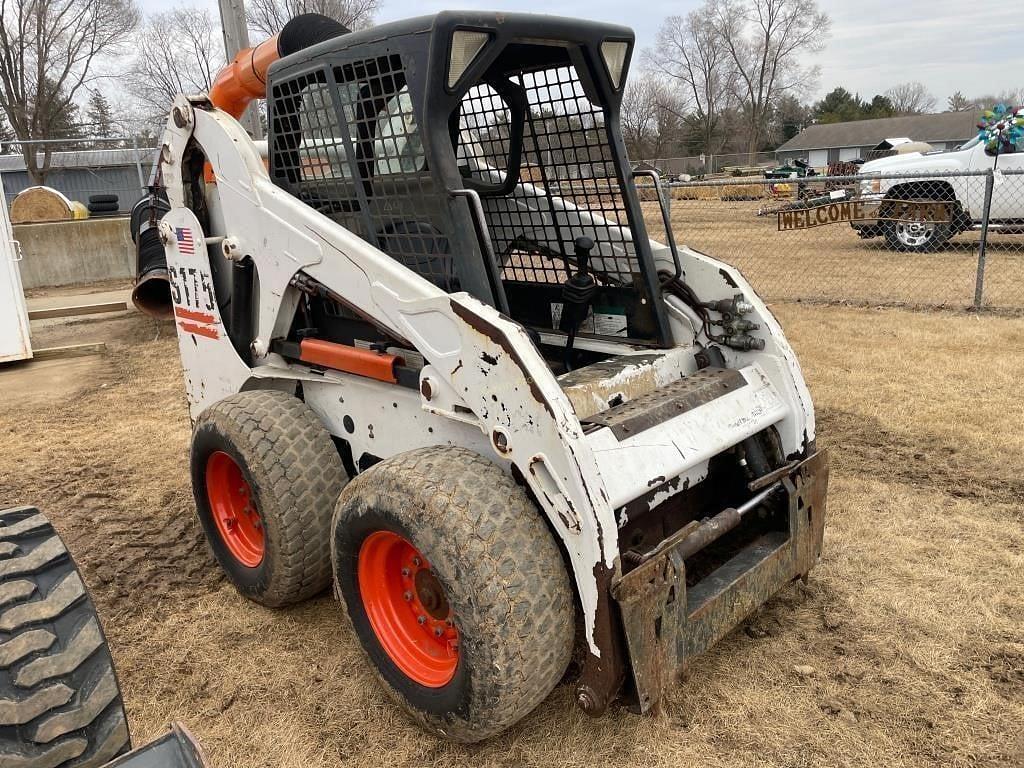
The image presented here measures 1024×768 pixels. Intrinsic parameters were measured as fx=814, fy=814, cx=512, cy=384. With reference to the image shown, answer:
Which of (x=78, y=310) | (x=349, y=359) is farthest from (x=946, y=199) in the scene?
(x=78, y=310)

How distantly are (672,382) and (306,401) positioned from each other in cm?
155

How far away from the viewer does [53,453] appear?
5.45 metres

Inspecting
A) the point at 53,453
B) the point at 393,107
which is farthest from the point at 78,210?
the point at 393,107

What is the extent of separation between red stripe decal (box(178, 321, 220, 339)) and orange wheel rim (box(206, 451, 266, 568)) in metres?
0.64

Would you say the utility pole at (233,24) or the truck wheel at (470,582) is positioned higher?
the utility pole at (233,24)

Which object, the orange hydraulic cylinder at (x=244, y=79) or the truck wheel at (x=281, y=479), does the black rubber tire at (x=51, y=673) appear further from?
the orange hydraulic cylinder at (x=244, y=79)

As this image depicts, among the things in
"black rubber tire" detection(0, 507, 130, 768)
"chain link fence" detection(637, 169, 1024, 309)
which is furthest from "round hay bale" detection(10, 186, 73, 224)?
"black rubber tire" detection(0, 507, 130, 768)

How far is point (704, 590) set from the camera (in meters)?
2.66

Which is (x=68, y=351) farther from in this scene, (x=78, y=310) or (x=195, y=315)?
(x=195, y=315)

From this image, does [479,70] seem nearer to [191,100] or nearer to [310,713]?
[191,100]

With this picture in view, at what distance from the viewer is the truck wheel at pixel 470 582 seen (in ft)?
7.40

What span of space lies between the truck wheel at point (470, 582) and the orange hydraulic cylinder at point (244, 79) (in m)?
2.38

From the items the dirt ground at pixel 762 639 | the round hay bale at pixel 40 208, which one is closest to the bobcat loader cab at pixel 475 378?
the dirt ground at pixel 762 639

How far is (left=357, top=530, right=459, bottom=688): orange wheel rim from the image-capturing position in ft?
8.53
